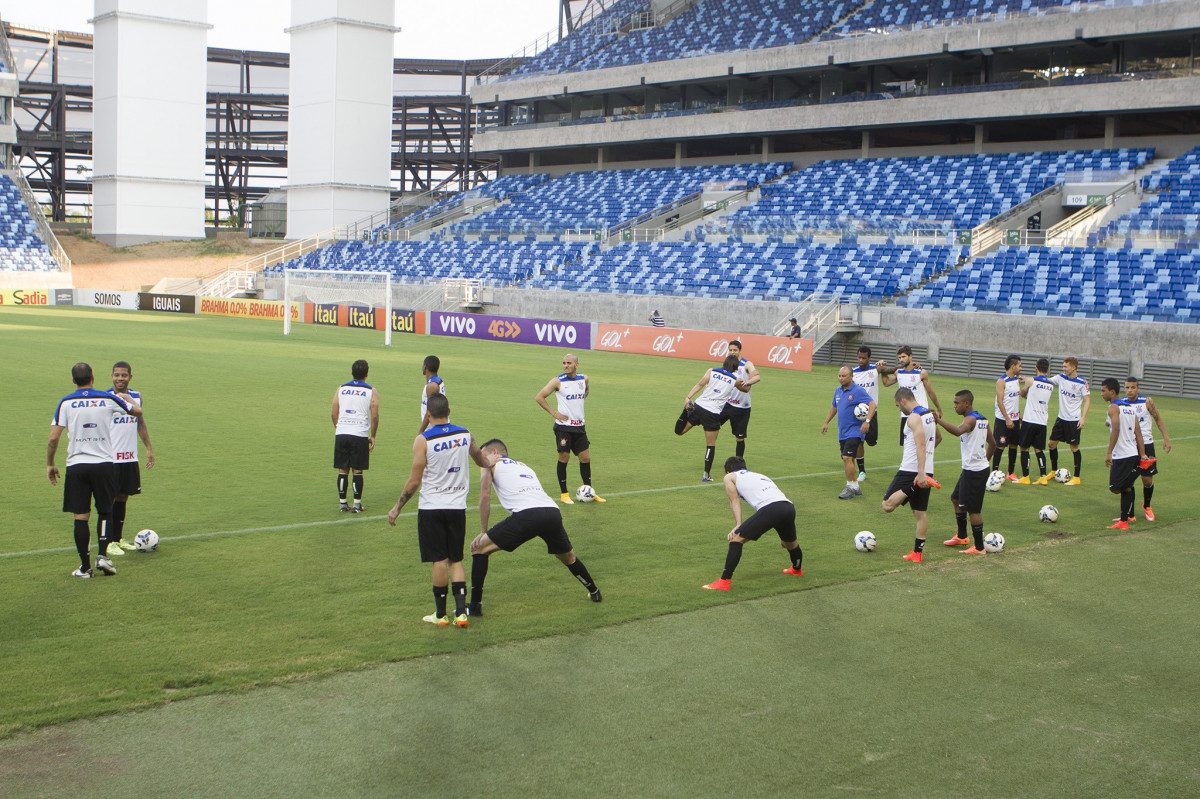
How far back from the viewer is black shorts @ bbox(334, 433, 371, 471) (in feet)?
43.7

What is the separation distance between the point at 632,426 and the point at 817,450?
393cm

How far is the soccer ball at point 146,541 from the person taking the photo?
36.6 ft

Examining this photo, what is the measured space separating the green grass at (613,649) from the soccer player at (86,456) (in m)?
0.42

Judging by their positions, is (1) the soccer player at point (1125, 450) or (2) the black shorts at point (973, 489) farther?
(1) the soccer player at point (1125, 450)

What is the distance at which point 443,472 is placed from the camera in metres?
9.08

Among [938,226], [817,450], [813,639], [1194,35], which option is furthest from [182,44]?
[813,639]

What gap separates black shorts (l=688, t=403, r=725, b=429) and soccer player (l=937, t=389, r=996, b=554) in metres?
4.47

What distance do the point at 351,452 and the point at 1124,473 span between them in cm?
985

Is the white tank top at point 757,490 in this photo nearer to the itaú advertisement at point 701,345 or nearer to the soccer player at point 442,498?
the soccer player at point 442,498

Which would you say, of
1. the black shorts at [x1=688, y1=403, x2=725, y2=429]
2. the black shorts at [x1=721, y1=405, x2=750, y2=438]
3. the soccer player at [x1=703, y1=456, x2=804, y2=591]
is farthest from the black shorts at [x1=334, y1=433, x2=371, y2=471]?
the black shorts at [x1=721, y1=405, x2=750, y2=438]

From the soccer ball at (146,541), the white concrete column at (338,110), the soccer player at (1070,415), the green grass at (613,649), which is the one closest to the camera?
the green grass at (613,649)

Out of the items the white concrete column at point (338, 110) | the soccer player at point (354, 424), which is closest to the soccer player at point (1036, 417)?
the soccer player at point (354, 424)

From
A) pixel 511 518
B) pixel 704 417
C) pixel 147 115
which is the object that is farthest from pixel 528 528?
pixel 147 115

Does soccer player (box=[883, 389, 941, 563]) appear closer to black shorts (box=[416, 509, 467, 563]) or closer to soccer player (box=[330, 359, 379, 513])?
black shorts (box=[416, 509, 467, 563])
